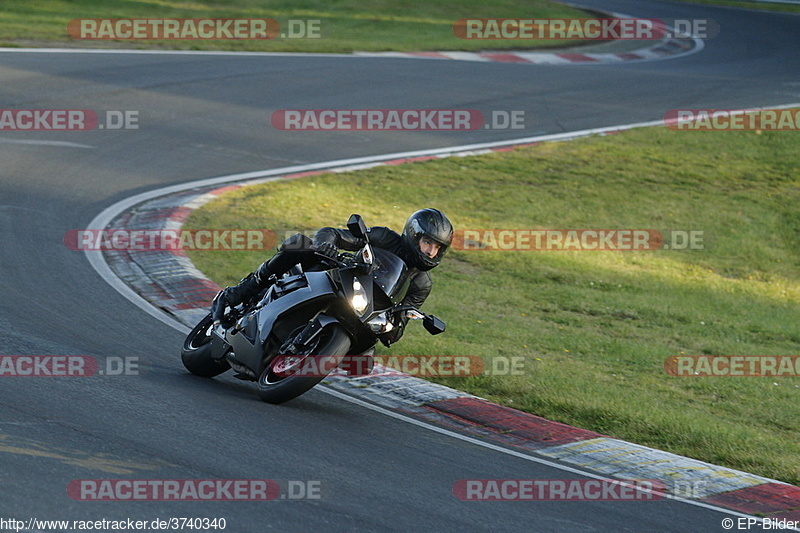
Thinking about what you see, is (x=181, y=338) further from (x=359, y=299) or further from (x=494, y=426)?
(x=494, y=426)

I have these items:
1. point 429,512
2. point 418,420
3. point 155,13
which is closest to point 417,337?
point 418,420

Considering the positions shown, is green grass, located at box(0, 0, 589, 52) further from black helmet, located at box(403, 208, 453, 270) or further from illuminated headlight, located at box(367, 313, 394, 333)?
illuminated headlight, located at box(367, 313, 394, 333)

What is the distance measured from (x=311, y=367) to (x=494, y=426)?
1.66 meters

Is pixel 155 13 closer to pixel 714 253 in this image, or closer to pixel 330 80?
pixel 330 80

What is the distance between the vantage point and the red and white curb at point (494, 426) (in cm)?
706

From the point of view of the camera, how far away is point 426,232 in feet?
23.3

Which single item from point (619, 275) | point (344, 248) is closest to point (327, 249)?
point (344, 248)

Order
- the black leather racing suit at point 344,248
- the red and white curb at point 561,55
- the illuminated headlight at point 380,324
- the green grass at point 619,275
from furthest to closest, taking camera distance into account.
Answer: the red and white curb at point 561,55 < the green grass at point 619,275 < the black leather racing suit at point 344,248 < the illuminated headlight at point 380,324

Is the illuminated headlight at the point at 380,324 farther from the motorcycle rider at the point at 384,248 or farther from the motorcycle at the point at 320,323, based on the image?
the motorcycle rider at the point at 384,248

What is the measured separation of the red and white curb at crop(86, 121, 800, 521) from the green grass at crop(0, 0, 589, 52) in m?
12.9

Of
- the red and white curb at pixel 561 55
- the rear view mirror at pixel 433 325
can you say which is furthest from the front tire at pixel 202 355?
A: the red and white curb at pixel 561 55

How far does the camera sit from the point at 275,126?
700 inches

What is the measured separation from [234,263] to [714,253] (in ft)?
23.4

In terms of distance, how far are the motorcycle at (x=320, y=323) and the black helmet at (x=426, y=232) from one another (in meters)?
0.15
